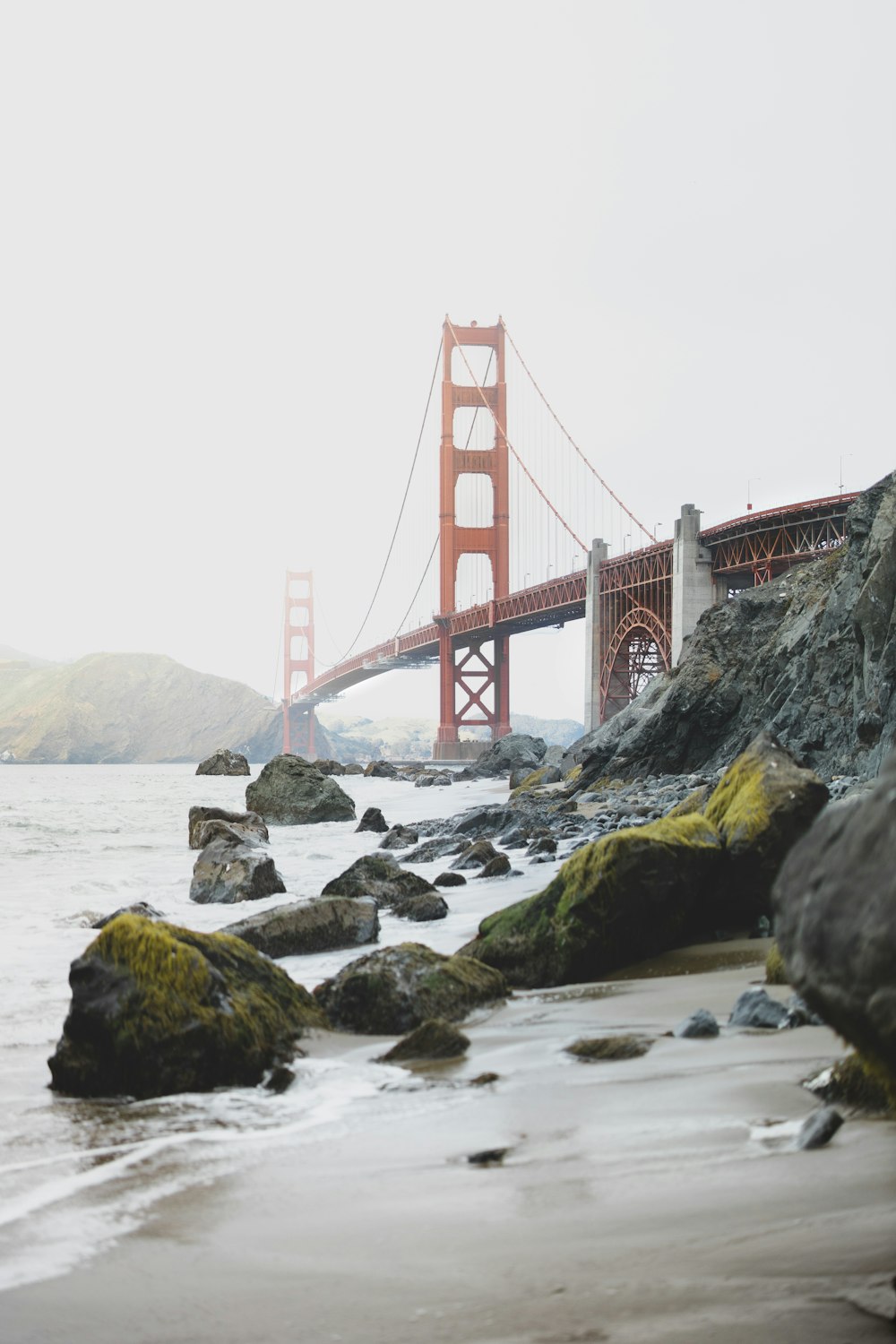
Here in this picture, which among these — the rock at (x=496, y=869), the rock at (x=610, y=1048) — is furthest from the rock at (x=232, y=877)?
the rock at (x=610, y=1048)

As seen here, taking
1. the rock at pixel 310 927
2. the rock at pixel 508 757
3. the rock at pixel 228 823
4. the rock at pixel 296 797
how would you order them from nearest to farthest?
the rock at pixel 310 927
the rock at pixel 228 823
the rock at pixel 296 797
the rock at pixel 508 757

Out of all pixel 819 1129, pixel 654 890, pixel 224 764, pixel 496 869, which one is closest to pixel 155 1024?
pixel 819 1129

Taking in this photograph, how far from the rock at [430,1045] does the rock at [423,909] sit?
3.49 m

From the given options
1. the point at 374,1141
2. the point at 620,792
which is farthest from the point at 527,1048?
the point at 620,792

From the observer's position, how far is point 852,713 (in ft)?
46.6

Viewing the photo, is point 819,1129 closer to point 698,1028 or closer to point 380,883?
point 698,1028

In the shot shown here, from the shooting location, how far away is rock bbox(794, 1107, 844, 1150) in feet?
7.38

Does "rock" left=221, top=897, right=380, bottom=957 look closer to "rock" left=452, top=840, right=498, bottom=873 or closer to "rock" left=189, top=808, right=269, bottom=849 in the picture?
"rock" left=452, top=840, right=498, bottom=873

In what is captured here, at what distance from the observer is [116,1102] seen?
3430mm

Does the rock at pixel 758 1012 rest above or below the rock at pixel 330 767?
above

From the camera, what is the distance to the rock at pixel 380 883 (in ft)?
26.5

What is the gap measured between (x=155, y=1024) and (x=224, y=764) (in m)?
35.1

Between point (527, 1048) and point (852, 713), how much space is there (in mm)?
11611

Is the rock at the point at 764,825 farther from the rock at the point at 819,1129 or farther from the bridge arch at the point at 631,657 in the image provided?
the bridge arch at the point at 631,657
